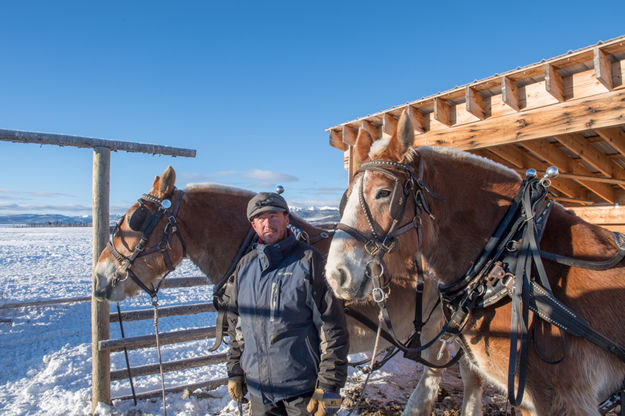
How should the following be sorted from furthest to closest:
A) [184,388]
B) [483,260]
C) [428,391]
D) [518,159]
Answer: [518,159] < [184,388] < [428,391] < [483,260]

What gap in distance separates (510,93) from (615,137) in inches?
56.8

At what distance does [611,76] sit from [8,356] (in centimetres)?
883

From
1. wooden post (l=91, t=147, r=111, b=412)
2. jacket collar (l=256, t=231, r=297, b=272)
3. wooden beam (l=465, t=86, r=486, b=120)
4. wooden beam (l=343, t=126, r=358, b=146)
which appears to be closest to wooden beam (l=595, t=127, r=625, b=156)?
wooden beam (l=465, t=86, r=486, b=120)

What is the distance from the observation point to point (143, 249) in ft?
9.90

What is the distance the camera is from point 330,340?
211cm

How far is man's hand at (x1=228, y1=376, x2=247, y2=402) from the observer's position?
2371mm

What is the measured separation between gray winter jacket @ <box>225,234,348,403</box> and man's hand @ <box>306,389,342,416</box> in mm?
40

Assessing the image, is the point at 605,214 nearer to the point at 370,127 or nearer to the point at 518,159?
the point at 518,159

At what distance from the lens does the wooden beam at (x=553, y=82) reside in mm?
3666

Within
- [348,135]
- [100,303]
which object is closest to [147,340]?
[100,303]

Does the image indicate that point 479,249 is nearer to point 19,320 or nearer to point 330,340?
point 330,340

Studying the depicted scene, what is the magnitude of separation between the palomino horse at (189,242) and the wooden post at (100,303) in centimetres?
102

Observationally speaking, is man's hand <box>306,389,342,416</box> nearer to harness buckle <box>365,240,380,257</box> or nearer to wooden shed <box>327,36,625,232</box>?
harness buckle <box>365,240,380,257</box>

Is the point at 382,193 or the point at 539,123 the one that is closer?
the point at 382,193
